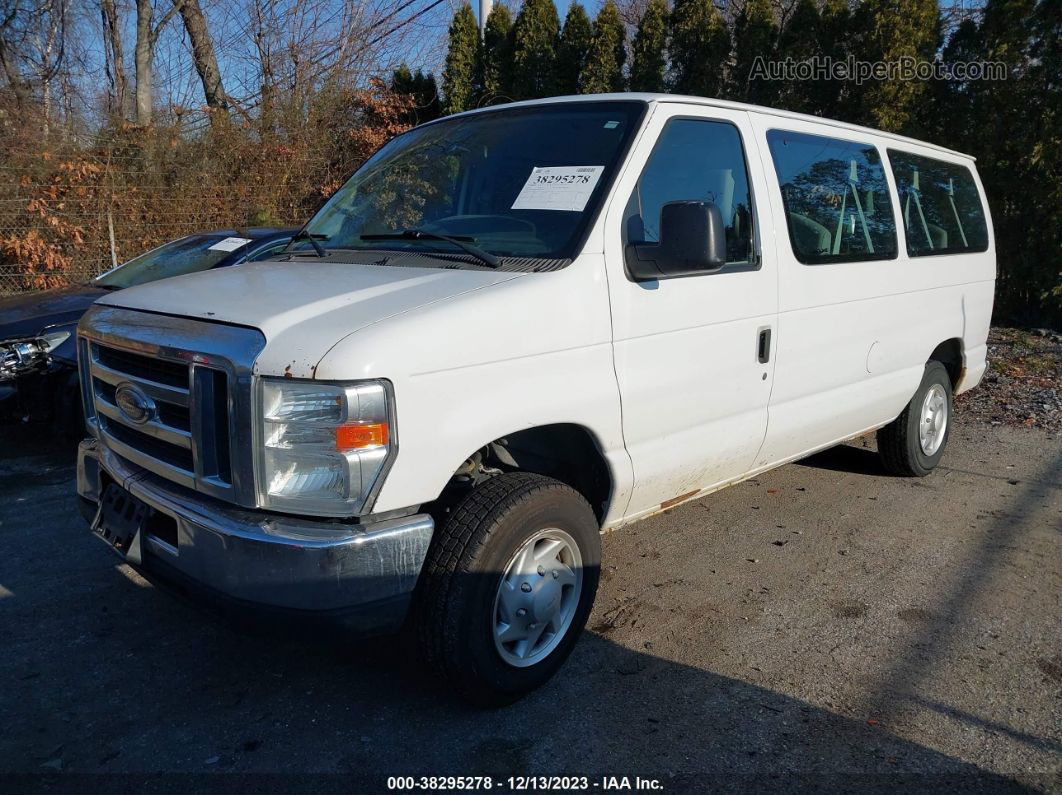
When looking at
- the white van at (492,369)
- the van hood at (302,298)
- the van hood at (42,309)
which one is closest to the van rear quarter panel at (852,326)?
the white van at (492,369)

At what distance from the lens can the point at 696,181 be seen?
374cm

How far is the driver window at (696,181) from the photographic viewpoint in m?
3.47

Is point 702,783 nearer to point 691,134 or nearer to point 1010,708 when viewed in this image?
point 1010,708

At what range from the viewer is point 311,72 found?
15.8m

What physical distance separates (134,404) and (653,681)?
214cm

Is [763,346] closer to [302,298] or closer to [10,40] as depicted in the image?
[302,298]

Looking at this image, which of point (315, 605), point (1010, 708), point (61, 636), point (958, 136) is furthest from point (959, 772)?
point (958, 136)

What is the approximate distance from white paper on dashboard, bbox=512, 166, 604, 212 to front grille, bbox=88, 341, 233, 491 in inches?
56.4

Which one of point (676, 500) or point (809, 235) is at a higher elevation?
point (809, 235)

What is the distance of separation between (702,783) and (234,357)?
6.42ft

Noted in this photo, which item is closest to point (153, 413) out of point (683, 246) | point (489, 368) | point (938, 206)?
point (489, 368)

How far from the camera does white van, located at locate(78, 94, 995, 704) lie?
262 centimetres

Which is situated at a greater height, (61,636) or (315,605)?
(315,605)

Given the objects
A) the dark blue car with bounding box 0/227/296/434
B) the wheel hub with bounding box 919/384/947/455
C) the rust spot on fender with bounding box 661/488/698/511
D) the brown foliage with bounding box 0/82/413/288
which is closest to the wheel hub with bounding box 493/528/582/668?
the rust spot on fender with bounding box 661/488/698/511
